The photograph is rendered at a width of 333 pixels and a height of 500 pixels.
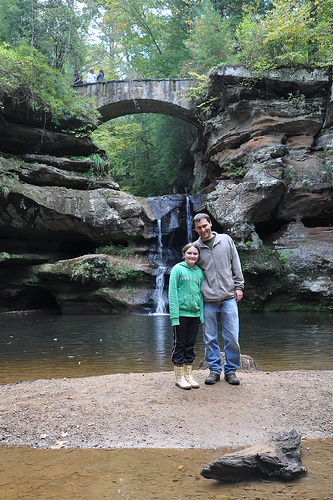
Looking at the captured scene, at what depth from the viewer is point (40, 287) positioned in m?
17.3

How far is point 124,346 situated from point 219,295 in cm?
448

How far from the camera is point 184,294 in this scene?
168 inches

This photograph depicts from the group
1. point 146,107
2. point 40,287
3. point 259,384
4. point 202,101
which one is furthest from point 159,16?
point 259,384

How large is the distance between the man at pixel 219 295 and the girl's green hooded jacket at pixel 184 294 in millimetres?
149

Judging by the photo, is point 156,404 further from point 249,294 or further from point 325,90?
point 325,90

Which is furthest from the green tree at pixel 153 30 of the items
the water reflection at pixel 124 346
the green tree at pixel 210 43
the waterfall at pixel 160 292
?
the water reflection at pixel 124 346

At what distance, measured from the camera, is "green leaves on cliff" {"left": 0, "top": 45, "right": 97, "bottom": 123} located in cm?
1521

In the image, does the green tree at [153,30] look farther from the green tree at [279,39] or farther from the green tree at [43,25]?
the green tree at [279,39]

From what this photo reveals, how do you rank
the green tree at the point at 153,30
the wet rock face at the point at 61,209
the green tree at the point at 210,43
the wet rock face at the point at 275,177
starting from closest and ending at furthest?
1. the wet rock face at the point at 275,177
2. the wet rock face at the point at 61,209
3. the green tree at the point at 210,43
4. the green tree at the point at 153,30

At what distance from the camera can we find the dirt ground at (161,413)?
3.09 meters

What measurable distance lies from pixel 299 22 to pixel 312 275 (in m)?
11.1

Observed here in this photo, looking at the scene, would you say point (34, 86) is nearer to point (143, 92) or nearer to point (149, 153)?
point (143, 92)

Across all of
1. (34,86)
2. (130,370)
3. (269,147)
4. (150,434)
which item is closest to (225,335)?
(150,434)

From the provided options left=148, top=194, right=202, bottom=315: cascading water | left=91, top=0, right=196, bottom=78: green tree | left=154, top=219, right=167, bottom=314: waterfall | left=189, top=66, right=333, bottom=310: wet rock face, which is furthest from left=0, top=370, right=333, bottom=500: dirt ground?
left=91, top=0, right=196, bottom=78: green tree
